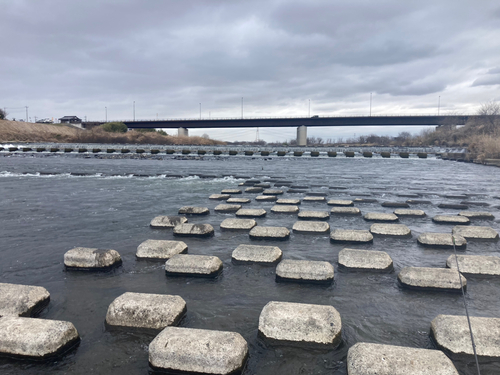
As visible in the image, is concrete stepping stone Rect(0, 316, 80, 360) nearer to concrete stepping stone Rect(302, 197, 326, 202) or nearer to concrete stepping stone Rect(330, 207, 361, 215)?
concrete stepping stone Rect(330, 207, 361, 215)

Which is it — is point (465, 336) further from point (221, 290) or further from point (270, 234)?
point (270, 234)

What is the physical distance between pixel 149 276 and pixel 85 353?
1.77 metres

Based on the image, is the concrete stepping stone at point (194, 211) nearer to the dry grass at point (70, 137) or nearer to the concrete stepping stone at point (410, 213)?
the concrete stepping stone at point (410, 213)

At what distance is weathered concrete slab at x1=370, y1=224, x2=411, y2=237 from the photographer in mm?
7062

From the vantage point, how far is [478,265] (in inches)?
196

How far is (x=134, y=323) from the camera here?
353 centimetres

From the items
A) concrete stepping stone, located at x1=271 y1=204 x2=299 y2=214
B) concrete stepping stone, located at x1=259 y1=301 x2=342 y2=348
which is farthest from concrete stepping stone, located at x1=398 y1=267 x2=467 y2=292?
concrete stepping stone, located at x1=271 y1=204 x2=299 y2=214

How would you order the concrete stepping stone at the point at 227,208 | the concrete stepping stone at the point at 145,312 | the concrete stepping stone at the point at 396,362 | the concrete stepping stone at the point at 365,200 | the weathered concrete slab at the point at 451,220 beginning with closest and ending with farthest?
the concrete stepping stone at the point at 396,362
the concrete stepping stone at the point at 145,312
the weathered concrete slab at the point at 451,220
the concrete stepping stone at the point at 227,208
the concrete stepping stone at the point at 365,200

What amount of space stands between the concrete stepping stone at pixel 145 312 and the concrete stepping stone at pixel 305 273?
60.9 inches

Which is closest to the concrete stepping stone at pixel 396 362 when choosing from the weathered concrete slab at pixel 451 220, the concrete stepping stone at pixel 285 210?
the weathered concrete slab at pixel 451 220

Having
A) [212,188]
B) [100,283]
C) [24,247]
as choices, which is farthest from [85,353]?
[212,188]

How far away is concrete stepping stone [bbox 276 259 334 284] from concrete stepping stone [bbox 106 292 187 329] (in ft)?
5.07

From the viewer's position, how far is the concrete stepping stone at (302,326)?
3.22m

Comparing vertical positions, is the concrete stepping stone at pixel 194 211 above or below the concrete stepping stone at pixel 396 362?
below
